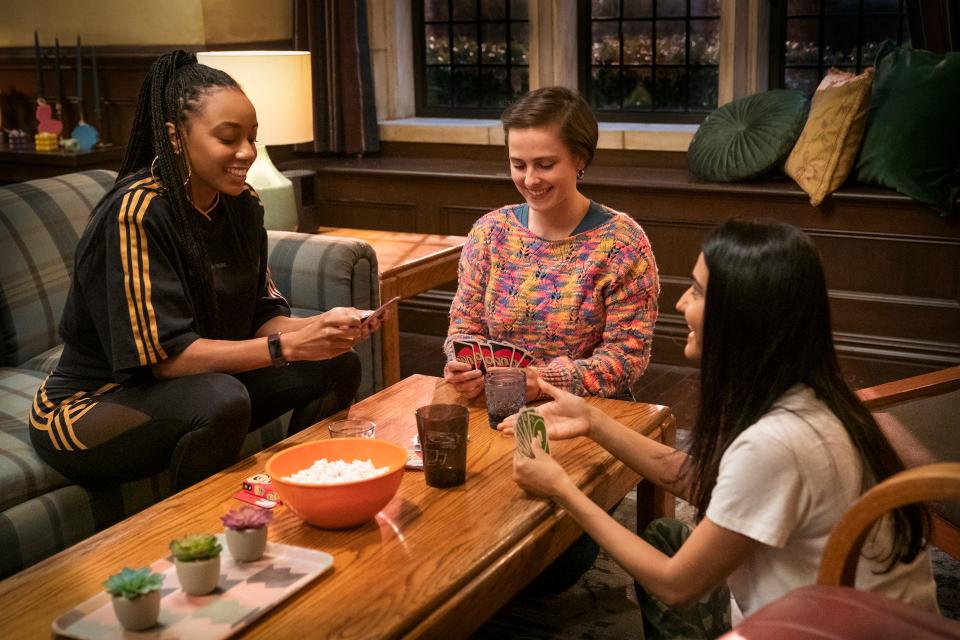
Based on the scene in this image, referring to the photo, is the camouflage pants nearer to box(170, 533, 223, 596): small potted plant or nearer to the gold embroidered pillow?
box(170, 533, 223, 596): small potted plant

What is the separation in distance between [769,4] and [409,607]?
368cm

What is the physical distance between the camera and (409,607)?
151 centimetres

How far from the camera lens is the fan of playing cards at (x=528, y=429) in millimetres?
1802

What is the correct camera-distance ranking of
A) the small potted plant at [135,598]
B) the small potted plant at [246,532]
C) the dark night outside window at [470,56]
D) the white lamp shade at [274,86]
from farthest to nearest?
the dark night outside window at [470,56] < the white lamp shade at [274,86] < the small potted plant at [246,532] < the small potted plant at [135,598]

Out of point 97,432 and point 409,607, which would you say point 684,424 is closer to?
point 97,432

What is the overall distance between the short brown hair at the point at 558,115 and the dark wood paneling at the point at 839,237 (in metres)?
1.84

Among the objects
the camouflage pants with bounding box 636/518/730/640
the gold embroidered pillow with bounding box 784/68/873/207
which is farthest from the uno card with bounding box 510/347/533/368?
the gold embroidered pillow with bounding box 784/68/873/207

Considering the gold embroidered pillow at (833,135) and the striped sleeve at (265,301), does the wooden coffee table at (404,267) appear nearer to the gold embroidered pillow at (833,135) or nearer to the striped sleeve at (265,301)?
the striped sleeve at (265,301)

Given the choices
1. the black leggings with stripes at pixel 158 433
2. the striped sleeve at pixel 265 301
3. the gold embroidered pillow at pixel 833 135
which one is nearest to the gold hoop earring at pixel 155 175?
the striped sleeve at pixel 265 301

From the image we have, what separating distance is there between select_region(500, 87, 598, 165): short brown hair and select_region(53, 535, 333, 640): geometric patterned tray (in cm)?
114

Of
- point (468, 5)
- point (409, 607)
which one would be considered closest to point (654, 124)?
point (468, 5)

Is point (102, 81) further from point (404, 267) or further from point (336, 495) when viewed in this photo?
point (336, 495)

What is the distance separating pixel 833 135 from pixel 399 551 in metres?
2.84

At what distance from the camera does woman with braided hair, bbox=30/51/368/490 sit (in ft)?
7.29
